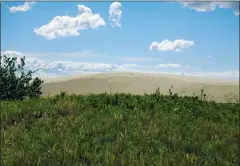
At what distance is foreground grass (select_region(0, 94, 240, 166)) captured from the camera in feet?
28.7

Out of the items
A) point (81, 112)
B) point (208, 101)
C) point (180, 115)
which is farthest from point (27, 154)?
point (208, 101)

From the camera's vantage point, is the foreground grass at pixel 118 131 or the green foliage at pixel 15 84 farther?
the green foliage at pixel 15 84

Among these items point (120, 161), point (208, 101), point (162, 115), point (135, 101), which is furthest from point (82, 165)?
point (208, 101)

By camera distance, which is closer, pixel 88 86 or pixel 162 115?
pixel 162 115

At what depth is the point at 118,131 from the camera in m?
10.9

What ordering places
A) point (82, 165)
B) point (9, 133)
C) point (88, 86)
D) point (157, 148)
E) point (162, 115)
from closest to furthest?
point (82, 165) → point (157, 148) → point (9, 133) → point (162, 115) → point (88, 86)

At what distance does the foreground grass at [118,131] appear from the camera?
28.7 ft

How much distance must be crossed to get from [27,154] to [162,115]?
521 centimetres

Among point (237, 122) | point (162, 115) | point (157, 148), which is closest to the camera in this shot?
point (157, 148)

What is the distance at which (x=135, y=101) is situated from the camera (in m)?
14.5

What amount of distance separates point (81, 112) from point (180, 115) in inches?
116

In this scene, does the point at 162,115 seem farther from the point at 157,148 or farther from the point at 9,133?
the point at 9,133

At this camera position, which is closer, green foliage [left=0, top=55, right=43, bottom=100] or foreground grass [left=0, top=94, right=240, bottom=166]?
foreground grass [left=0, top=94, right=240, bottom=166]

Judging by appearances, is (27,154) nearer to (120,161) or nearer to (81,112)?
(120,161)
